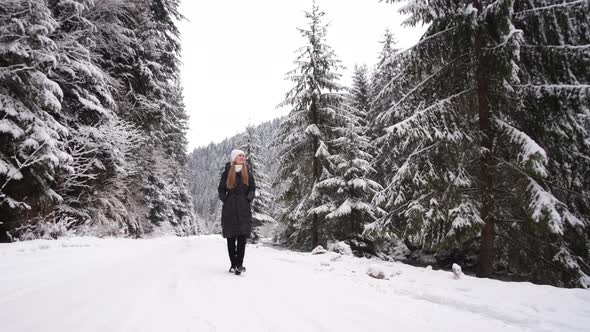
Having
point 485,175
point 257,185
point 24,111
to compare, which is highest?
point 257,185

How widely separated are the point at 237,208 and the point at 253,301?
187cm

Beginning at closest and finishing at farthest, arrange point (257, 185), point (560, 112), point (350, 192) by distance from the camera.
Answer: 1. point (560, 112)
2. point (350, 192)
3. point (257, 185)

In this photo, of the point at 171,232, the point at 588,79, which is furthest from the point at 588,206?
the point at 171,232

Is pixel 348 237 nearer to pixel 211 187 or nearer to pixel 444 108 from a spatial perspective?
pixel 444 108

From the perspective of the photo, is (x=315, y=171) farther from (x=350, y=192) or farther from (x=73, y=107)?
(x=73, y=107)

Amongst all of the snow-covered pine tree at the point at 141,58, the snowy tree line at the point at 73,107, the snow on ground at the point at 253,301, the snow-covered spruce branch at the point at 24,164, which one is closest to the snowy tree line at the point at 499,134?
the snow on ground at the point at 253,301

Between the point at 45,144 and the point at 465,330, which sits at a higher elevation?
the point at 45,144

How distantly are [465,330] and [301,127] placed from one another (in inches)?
575

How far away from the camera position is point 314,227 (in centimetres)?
1598

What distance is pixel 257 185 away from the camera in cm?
2791

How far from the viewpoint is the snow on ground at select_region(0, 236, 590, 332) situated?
105 inches

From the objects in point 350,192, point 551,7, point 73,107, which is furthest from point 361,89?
point 73,107

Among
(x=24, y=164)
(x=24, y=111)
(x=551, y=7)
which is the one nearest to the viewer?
(x=551, y=7)

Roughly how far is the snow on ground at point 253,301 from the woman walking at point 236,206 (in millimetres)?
386
